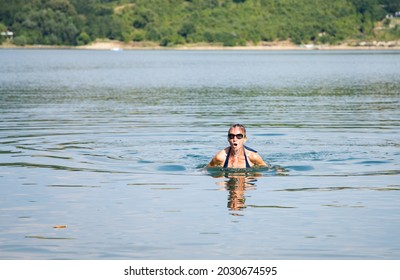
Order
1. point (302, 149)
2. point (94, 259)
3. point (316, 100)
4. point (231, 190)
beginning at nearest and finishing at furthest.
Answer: point (94, 259) < point (231, 190) < point (302, 149) < point (316, 100)

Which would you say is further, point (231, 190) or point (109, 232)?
point (231, 190)

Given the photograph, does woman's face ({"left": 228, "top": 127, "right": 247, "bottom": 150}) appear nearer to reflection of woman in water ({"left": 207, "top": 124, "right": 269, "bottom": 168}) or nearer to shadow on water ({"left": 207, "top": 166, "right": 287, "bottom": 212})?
reflection of woman in water ({"left": 207, "top": 124, "right": 269, "bottom": 168})

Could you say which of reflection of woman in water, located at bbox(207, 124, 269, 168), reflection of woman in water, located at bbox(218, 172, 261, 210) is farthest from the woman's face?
reflection of woman in water, located at bbox(218, 172, 261, 210)

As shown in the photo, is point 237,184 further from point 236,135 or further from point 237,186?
point 236,135

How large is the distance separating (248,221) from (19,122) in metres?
19.2

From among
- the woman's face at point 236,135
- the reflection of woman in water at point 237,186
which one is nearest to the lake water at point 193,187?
the reflection of woman in water at point 237,186

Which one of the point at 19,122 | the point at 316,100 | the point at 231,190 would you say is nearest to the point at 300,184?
the point at 231,190

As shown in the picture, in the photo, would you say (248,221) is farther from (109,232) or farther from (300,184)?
(300,184)

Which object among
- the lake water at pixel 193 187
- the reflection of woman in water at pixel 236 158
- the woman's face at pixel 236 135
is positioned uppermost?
the woman's face at pixel 236 135

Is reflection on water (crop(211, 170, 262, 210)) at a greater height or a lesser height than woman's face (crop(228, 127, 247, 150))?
lesser

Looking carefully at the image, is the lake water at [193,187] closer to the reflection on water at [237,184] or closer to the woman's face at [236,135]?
the reflection on water at [237,184]

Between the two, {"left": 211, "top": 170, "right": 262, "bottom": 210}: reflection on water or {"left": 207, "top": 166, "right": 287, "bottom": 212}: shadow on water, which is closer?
{"left": 211, "top": 170, "right": 262, "bottom": 210}: reflection on water

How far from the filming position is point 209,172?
21156 millimetres

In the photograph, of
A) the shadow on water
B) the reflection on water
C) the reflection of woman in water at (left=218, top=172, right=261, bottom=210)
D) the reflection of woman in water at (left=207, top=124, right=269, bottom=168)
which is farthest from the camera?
the reflection of woman in water at (left=207, top=124, right=269, bottom=168)
